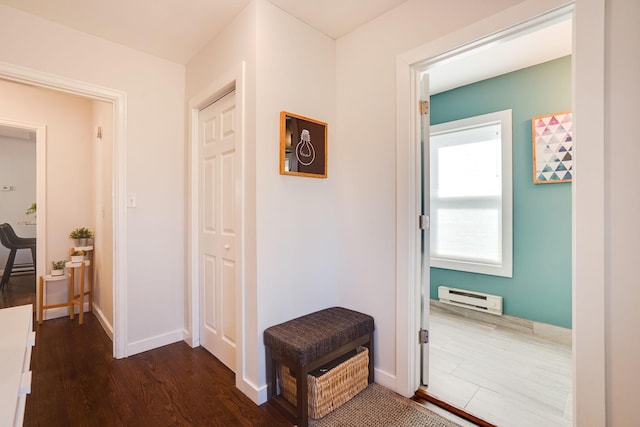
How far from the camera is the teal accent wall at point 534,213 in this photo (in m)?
2.50

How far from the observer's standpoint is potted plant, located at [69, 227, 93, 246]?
3.11 meters

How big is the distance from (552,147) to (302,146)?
2.21 meters

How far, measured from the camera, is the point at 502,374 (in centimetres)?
202

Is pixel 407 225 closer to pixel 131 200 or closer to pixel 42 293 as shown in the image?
pixel 131 200

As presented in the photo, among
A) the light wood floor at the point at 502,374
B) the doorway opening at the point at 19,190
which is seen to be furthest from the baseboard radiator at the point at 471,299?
the doorway opening at the point at 19,190

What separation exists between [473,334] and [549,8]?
8.07ft

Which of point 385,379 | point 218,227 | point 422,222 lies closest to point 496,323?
point 385,379

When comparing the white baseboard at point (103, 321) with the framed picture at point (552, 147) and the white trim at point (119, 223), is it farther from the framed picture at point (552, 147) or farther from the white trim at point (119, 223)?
the framed picture at point (552, 147)

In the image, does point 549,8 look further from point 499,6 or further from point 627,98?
point 627,98

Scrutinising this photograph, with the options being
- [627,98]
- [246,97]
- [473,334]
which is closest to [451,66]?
[627,98]

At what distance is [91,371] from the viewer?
207 centimetres

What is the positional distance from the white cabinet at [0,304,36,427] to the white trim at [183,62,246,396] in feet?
3.23

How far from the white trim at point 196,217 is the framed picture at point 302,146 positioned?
256 mm

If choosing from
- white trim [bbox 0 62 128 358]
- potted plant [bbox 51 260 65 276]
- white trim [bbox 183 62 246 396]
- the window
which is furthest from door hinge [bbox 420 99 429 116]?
potted plant [bbox 51 260 65 276]
